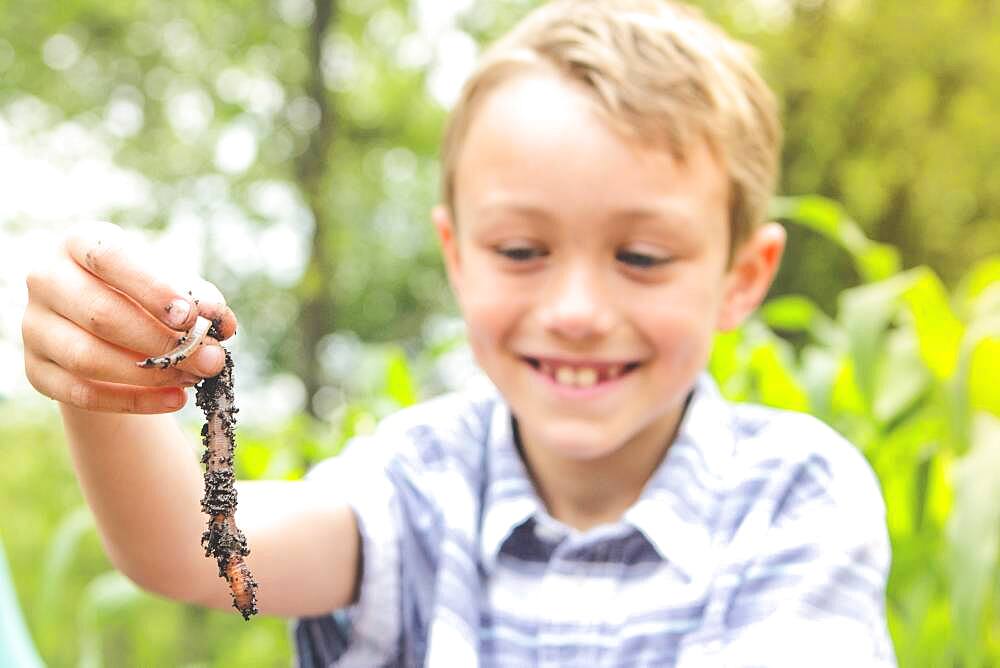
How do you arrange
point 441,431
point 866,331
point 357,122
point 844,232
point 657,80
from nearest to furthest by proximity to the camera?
1. point 657,80
2. point 441,431
3. point 866,331
4. point 844,232
5. point 357,122

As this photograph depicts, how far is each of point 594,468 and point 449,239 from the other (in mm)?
349

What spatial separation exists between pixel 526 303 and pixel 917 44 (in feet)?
22.7

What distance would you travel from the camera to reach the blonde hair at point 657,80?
1.24 meters

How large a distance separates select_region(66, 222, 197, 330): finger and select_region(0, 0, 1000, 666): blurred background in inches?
21.5

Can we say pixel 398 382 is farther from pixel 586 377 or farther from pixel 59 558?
pixel 586 377

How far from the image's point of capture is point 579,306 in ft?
3.87

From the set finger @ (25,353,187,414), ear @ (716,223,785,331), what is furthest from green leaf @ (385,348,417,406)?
finger @ (25,353,187,414)

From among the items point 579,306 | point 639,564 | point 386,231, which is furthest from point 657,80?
point 386,231

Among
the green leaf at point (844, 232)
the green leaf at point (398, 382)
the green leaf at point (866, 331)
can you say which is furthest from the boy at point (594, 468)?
the green leaf at point (398, 382)

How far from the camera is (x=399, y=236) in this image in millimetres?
7660

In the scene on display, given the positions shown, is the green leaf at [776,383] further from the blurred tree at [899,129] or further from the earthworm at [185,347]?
the blurred tree at [899,129]

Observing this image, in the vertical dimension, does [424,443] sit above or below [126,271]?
below

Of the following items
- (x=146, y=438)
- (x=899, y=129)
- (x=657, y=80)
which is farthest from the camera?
(x=899, y=129)

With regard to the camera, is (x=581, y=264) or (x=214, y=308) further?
(x=581, y=264)
